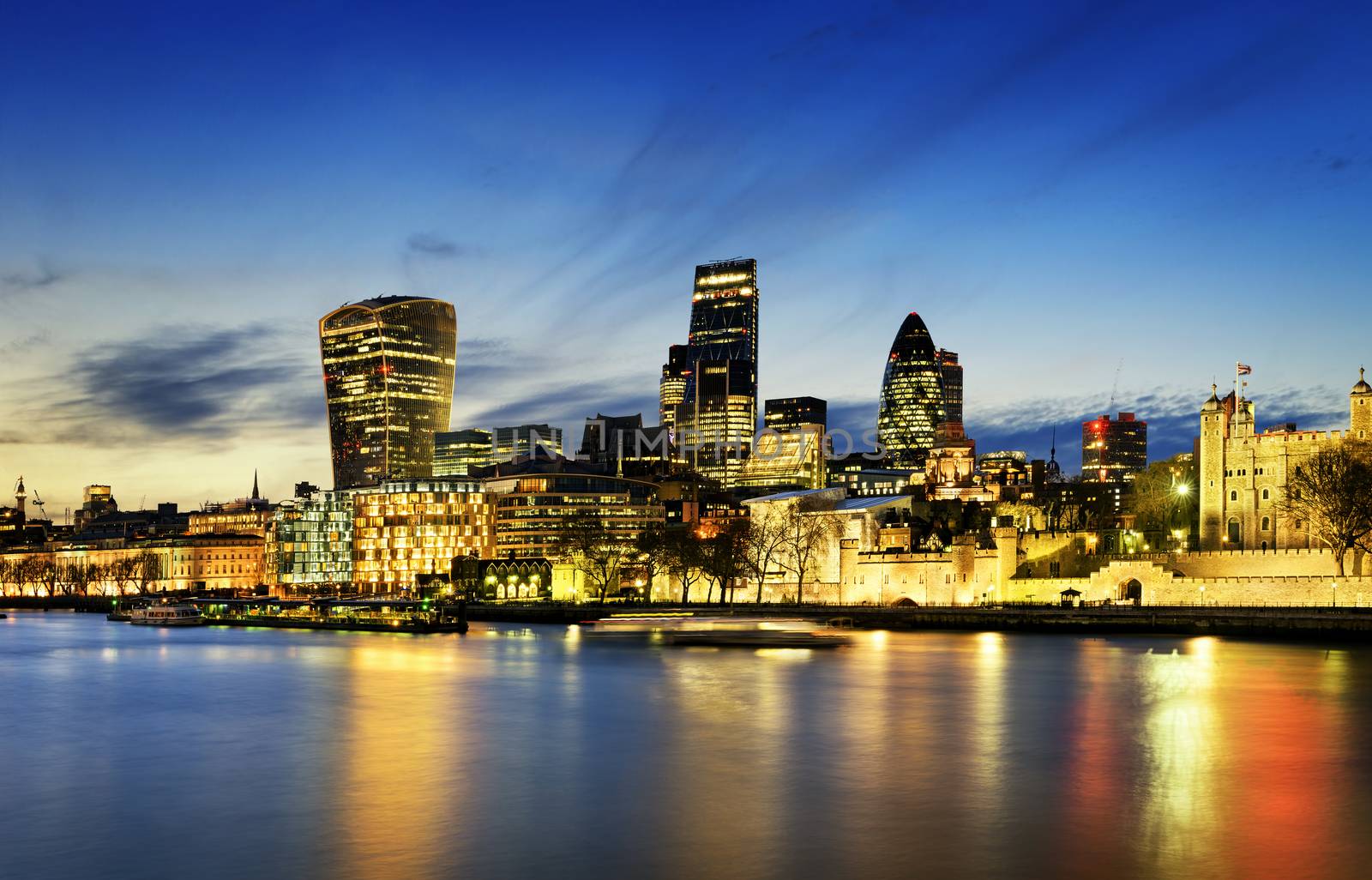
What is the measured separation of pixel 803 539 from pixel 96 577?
125 m

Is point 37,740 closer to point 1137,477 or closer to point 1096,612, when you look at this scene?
point 1096,612

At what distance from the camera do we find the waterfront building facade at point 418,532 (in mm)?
158625

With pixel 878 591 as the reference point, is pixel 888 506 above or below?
above

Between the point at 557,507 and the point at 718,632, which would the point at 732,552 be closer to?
the point at 718,632

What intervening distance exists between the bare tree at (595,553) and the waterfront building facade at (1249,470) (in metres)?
51.3

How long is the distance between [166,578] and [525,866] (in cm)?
18641

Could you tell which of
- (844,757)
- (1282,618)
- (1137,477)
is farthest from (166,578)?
(844,757)

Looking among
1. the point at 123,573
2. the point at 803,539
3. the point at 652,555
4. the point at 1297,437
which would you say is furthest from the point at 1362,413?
the point at 123,573

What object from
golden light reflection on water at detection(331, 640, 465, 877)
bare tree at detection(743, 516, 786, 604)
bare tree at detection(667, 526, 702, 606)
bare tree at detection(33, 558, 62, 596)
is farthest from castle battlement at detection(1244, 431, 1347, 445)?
bare tree at detection(33, 558, 62, 596)

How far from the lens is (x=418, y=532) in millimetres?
159125

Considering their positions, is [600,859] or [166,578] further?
[166,578]

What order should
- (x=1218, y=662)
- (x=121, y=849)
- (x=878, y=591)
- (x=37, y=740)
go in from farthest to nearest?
1. (x=878, y=591)
2. (x=1218, y=662)
3. (x=37, y=740)
4. (x=121, y=849)

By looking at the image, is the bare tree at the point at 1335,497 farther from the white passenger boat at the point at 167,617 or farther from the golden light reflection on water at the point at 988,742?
the white passenger boat at the point at 167,617

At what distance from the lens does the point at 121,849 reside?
77.3ft
